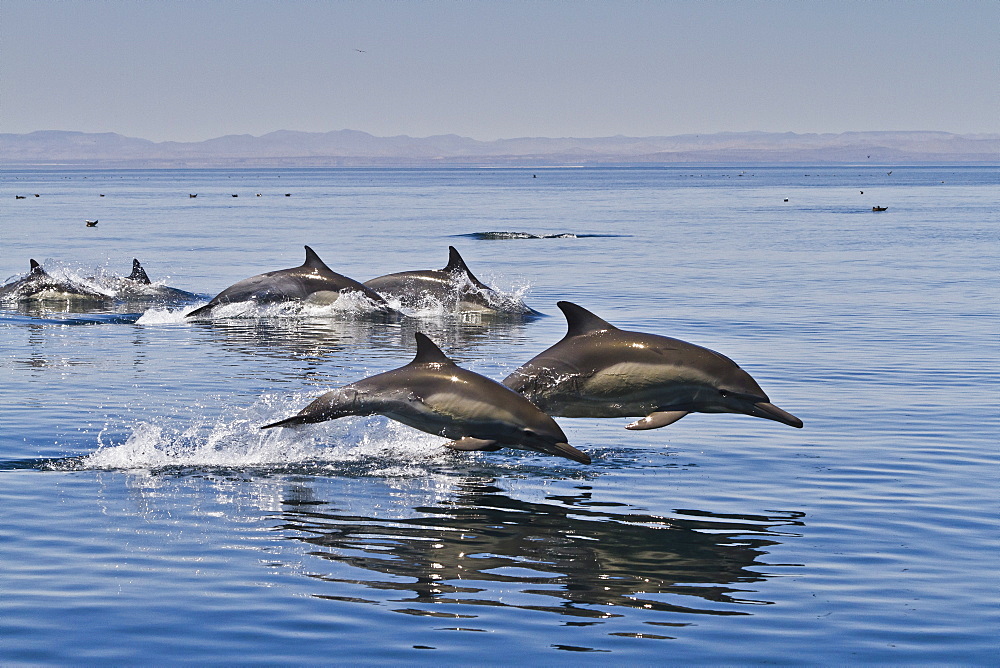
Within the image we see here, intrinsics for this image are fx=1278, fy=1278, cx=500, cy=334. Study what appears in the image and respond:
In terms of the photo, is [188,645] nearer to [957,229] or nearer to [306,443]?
[306,443]

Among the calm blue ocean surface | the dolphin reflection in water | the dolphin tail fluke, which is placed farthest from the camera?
the dolphin tail fluke

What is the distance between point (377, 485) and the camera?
45.1 ft

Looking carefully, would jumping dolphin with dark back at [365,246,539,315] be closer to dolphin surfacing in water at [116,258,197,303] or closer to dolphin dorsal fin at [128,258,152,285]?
dolphin surfacing in water at [116,258,197,303]

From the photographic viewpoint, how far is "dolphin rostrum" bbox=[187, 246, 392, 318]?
100ft

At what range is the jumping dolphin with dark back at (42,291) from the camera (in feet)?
107

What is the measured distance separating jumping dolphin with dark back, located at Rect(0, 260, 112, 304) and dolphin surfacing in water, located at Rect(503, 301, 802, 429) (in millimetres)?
21727

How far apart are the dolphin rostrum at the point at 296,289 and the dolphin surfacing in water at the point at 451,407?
1703 centimetres

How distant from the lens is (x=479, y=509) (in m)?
12.7

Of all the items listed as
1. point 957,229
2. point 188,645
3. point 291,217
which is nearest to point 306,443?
point 188,645

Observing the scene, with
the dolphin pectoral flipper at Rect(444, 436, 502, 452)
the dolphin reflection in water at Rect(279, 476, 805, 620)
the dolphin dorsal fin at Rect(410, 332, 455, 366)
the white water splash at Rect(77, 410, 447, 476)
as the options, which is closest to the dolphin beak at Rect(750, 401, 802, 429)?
the dolphin reflection in water at Rect(279, 476, 805, 620)

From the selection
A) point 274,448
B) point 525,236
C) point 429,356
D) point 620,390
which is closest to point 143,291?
point 274,448

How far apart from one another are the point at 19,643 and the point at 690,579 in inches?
202

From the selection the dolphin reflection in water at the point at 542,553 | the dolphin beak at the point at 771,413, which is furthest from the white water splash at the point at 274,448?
the dolphin beak at the point at 771,413

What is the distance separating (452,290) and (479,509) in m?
19.3
